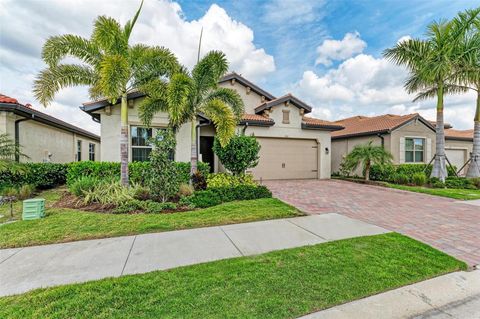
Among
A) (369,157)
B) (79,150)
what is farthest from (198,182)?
(79,150)

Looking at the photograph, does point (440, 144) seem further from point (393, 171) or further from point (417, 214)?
point (417, 214)

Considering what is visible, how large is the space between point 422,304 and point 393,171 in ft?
41.6

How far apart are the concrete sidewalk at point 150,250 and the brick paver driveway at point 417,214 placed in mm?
906

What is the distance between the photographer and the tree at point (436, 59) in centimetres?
1058

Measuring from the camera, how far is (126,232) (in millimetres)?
4531

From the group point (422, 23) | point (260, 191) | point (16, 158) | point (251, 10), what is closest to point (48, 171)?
point (16, 158)

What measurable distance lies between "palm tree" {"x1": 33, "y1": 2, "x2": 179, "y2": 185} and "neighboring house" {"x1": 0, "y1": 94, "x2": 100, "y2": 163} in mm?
2439

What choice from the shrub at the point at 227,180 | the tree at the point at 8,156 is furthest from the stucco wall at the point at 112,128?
the shrub at the point at 227,180

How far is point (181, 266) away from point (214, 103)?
630cm

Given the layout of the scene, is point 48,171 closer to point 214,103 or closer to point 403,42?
point 214,103

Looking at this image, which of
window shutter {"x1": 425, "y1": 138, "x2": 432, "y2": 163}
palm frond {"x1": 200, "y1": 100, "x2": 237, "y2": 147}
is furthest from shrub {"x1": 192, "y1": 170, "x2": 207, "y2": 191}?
window shutter {"x1": 425, "y1": 138, "x2": 432, "y2": 163}

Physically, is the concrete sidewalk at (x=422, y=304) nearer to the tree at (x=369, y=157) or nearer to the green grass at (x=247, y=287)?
the green grass at (x=247, y=287)

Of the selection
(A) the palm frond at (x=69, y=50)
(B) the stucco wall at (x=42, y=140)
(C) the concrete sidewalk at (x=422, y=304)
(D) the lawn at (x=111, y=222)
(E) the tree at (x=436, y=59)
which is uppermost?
(E) the tree at (x=436, y=59)

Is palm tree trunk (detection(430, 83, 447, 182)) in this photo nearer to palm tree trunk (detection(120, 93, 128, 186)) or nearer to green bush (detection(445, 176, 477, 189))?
green bush (detection(445, 176, 477, 189))
